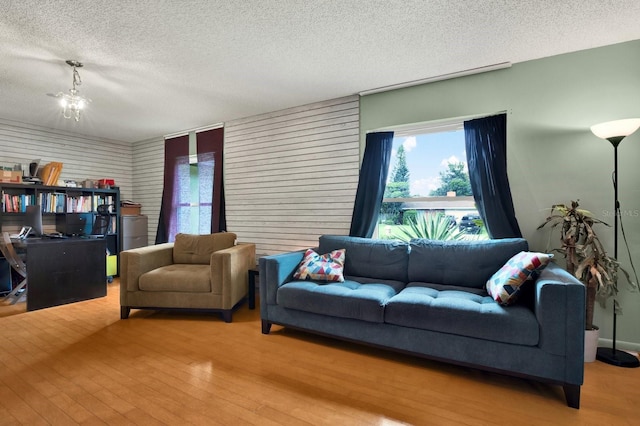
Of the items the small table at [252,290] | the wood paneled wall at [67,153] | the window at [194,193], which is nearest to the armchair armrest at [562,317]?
the small table at [252,290]

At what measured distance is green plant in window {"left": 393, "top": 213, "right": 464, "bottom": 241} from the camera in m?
3.33

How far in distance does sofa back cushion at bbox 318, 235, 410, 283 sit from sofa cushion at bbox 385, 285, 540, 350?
54 centimetres

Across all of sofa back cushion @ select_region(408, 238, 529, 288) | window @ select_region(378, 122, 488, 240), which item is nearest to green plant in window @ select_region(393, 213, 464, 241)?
window @ select_region(378, 122, 488, 240)

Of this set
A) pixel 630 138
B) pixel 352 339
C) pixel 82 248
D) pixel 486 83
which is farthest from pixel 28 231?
pixel 630 138

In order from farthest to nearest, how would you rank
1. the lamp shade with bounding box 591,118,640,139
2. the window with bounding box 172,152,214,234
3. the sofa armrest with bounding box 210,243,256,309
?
1. the window with bounding box 172,152,214,234
2. the sofa armrest with bounding box 210,243,256,309
3. the lamp shade with bounding box 591,118,640,139

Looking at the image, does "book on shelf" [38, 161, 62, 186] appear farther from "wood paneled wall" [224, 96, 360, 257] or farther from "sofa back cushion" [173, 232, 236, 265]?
"wood paneled wall" [224, 96, 360, 257]

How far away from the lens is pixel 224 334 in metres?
2.94

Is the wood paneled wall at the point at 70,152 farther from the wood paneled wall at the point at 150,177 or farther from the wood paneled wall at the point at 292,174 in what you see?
the wood paneled wall at the point at 292,174

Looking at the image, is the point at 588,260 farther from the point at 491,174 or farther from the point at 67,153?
the point at 67,153

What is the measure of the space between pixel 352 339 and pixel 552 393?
135 centimetres

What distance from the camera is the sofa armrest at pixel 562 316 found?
183 cm

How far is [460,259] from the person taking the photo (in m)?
2.76

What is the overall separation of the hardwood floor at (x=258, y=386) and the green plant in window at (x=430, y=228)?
1404mm

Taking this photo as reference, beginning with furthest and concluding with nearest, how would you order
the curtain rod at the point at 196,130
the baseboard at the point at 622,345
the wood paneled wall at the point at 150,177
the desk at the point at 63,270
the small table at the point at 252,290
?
Result: the wood paneled wall at the point at 150,177
the curtain rod at the point at 196,130
the small table at the point at 252,290
the desk at the point at 63,270
the baseboard at the point at 622,345
